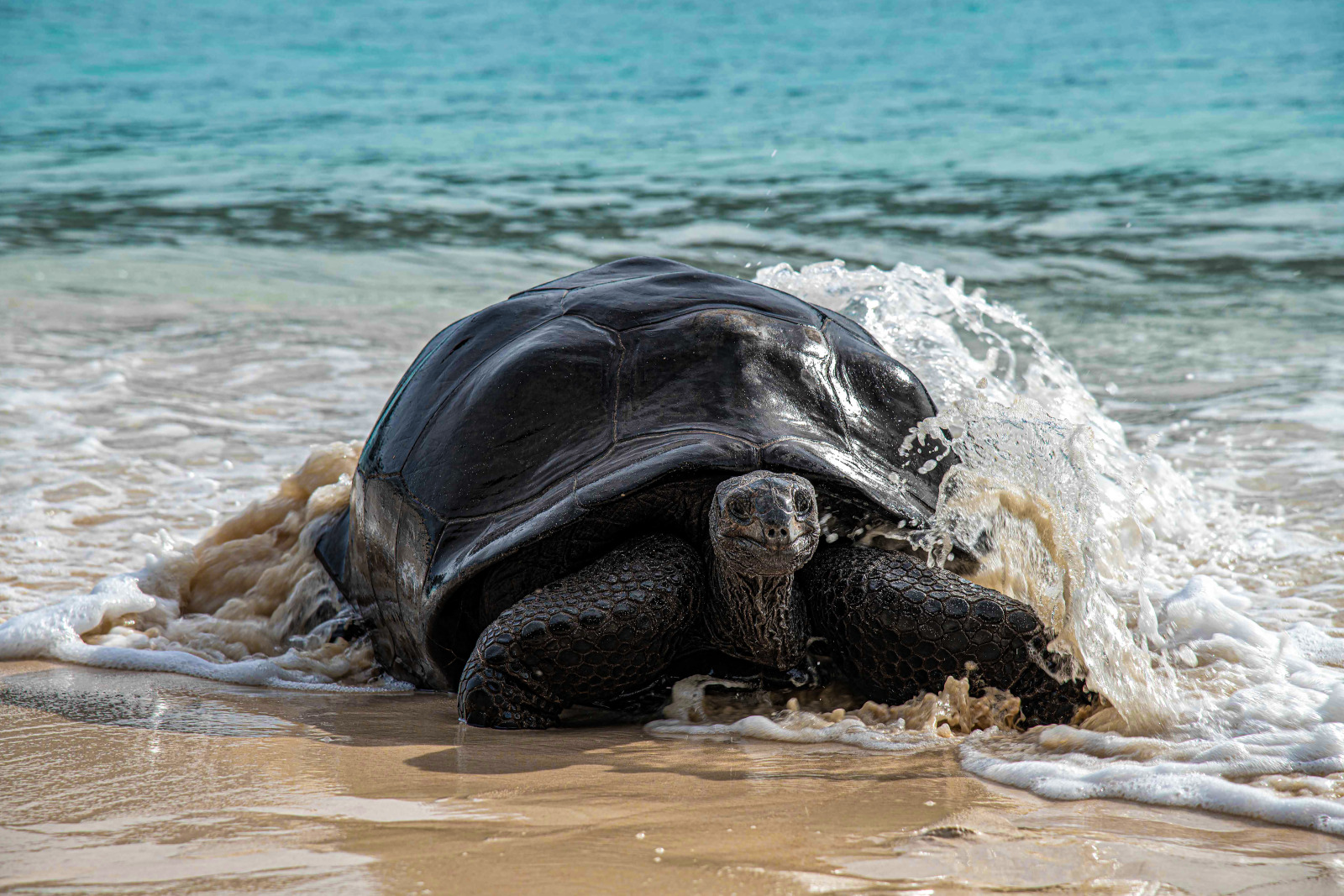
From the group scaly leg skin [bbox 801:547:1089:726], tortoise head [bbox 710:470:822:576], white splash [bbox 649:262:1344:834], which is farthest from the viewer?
scaly leg skin [bbox 801:547:1089:726]

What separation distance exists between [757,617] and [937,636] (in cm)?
37

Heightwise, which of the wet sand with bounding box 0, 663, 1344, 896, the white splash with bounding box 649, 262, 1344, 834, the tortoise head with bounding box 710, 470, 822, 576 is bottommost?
the wet sand with bounding box 0, 663, 1344, 896

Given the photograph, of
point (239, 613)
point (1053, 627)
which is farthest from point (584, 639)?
point (239, 613)

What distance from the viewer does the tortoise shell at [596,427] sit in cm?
259

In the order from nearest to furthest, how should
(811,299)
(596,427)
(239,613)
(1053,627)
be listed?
1. (1053,627)
2. (596,427)
3. (239,613)
4. (811,299)

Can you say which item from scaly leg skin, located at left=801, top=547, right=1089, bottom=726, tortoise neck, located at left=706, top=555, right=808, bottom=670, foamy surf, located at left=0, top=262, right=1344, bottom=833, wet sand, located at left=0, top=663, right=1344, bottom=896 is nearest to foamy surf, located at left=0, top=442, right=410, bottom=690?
foamy surf, located at left=0, top=262, right=1344, bottom=833

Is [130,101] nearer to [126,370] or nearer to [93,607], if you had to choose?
[126,370]

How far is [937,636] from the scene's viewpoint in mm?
2438

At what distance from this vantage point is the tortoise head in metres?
2.33

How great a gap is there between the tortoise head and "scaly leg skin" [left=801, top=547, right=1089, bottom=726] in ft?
0.61

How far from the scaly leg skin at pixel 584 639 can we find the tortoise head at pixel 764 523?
0.16 metres

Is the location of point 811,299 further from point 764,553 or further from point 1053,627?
point 764,553

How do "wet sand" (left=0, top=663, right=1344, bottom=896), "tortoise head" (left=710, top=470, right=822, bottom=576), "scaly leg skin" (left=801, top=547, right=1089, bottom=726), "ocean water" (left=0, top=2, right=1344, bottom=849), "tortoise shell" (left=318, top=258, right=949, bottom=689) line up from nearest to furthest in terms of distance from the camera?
"wet sand" (left=0, top=663, right=1344, bottom=896) → "tortoise head" (left=710, top=470, right=822, bottom=576) → "scaly leg skin" (left=801, top=547, right=1089, bottom=726) → "tortoise shell" (left=318, top=258, right=949, bottom=689) → "ocean water" (left=0, top=2, right=1344, bottom=849)

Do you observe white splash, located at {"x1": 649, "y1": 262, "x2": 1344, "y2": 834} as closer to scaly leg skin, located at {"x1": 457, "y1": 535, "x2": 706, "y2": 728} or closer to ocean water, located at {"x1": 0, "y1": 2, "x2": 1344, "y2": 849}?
ocean water, located at {"x1": 0, "y1": 2, "x2": 1344, "y2": 849}
